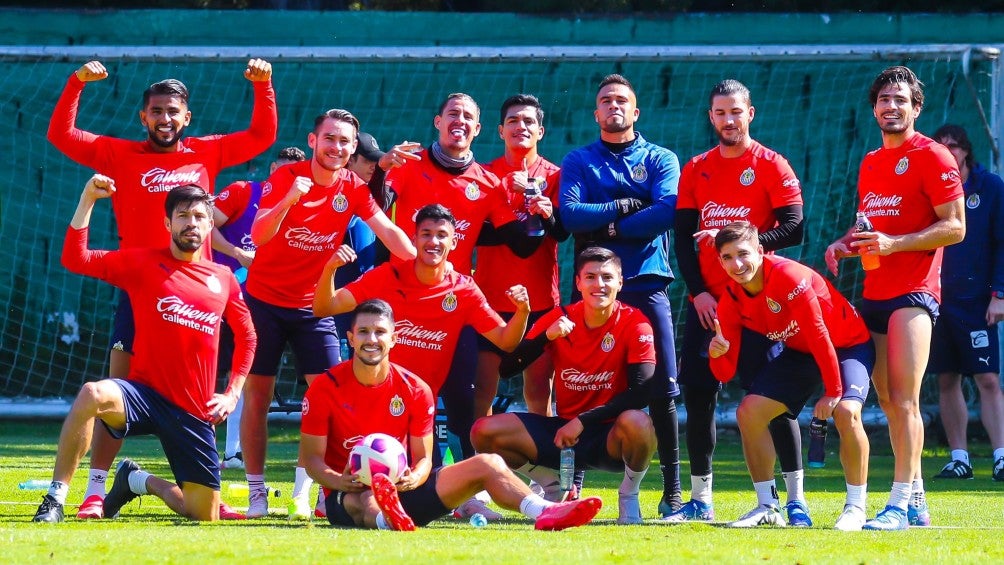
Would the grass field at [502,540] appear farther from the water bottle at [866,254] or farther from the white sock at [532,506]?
the water bottle at [866,254]

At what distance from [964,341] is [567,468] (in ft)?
13.0

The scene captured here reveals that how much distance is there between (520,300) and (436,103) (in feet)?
21.7

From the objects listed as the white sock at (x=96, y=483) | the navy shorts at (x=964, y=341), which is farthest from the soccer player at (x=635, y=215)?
the navy shorts at (x=964, y=341)

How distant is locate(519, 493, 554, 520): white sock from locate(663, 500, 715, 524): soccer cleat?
1.00 meters

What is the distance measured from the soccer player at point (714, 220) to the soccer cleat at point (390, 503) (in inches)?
64.1

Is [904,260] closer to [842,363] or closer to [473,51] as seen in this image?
[842,363]

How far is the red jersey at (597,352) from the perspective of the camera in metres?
7.54

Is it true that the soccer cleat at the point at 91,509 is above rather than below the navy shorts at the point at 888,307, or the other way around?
below

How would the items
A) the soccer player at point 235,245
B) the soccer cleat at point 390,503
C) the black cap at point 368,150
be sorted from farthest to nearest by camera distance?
the soccer player at point 235,245, the black cap at point 368,150, the soccer cleat at point 390,503

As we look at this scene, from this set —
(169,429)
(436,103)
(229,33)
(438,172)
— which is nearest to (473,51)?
(436,103)

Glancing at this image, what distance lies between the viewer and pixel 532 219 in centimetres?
788

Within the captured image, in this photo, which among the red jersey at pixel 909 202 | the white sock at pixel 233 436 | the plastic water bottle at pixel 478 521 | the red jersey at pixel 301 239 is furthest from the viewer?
the white sock at pixel 233 436

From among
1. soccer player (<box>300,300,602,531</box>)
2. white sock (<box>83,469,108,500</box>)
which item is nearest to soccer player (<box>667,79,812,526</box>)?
soccer player (<box>300,300,602,531</box>)

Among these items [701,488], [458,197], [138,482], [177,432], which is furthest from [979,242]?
[138,482]
